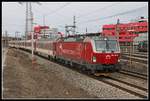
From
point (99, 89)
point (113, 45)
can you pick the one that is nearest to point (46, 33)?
point (113, 45)

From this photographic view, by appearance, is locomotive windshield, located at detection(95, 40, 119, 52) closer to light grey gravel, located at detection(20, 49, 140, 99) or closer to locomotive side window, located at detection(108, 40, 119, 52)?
locomotive side window, located at detection(108, 40, 119, 52)

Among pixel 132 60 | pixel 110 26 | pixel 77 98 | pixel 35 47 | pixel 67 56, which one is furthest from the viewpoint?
pixel 110 26

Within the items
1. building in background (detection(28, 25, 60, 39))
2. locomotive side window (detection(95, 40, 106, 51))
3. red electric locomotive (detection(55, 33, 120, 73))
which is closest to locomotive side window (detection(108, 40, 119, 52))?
red electric locomotive (detection(55, 33, 120, 73))

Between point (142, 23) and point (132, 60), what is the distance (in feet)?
234

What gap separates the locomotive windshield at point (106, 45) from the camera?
1995 cm

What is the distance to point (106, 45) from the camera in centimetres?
2017

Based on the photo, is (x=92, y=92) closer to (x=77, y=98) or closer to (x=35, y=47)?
(x=77, y=98)

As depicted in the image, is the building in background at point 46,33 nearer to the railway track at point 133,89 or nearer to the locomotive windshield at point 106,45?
the locomotive windshield at point 106,45

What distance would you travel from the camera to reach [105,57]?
1964 centimetres

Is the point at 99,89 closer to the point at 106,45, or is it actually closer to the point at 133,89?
the point at 133,89

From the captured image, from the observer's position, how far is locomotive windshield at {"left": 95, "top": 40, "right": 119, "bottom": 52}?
20.0 m

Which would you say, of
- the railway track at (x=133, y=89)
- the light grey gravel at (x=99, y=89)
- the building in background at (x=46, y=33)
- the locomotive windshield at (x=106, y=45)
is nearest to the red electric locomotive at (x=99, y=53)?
the locomotive windshield at (x=106, y=45)

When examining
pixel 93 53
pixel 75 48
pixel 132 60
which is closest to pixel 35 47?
pixel 132 60

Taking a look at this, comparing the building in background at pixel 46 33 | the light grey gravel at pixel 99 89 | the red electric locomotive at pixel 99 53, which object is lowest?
the light grey gravel at pixel 99 89
